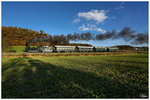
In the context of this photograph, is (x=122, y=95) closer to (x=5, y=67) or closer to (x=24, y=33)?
(x=5, y=67)

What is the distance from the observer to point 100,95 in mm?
1605

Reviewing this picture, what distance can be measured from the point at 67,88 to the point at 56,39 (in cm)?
281

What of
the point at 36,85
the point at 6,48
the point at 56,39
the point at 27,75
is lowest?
the point at 36,85

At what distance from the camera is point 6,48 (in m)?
1.54

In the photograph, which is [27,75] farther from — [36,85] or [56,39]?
[56,39]

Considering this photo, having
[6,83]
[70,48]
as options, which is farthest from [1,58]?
[70,48]

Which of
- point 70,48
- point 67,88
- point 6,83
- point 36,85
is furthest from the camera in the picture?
point 70,48

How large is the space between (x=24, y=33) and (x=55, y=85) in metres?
2.41

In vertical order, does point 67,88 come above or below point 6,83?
below

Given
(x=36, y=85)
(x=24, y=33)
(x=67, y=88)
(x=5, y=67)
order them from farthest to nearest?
(x=24, y=33) → (x=67, y=88) → (x=36, y=85) → (x=5, y=67)

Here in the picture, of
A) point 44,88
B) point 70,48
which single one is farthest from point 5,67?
point 70,48

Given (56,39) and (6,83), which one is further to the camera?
(56,39)

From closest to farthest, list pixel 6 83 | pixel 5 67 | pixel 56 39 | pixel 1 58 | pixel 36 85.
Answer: pixel 6 83 → pixel 5 67 → pixel 1 58 → pixel 36 85 → pixel 56 39

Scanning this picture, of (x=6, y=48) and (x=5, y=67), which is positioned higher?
(x=6, y=48)
